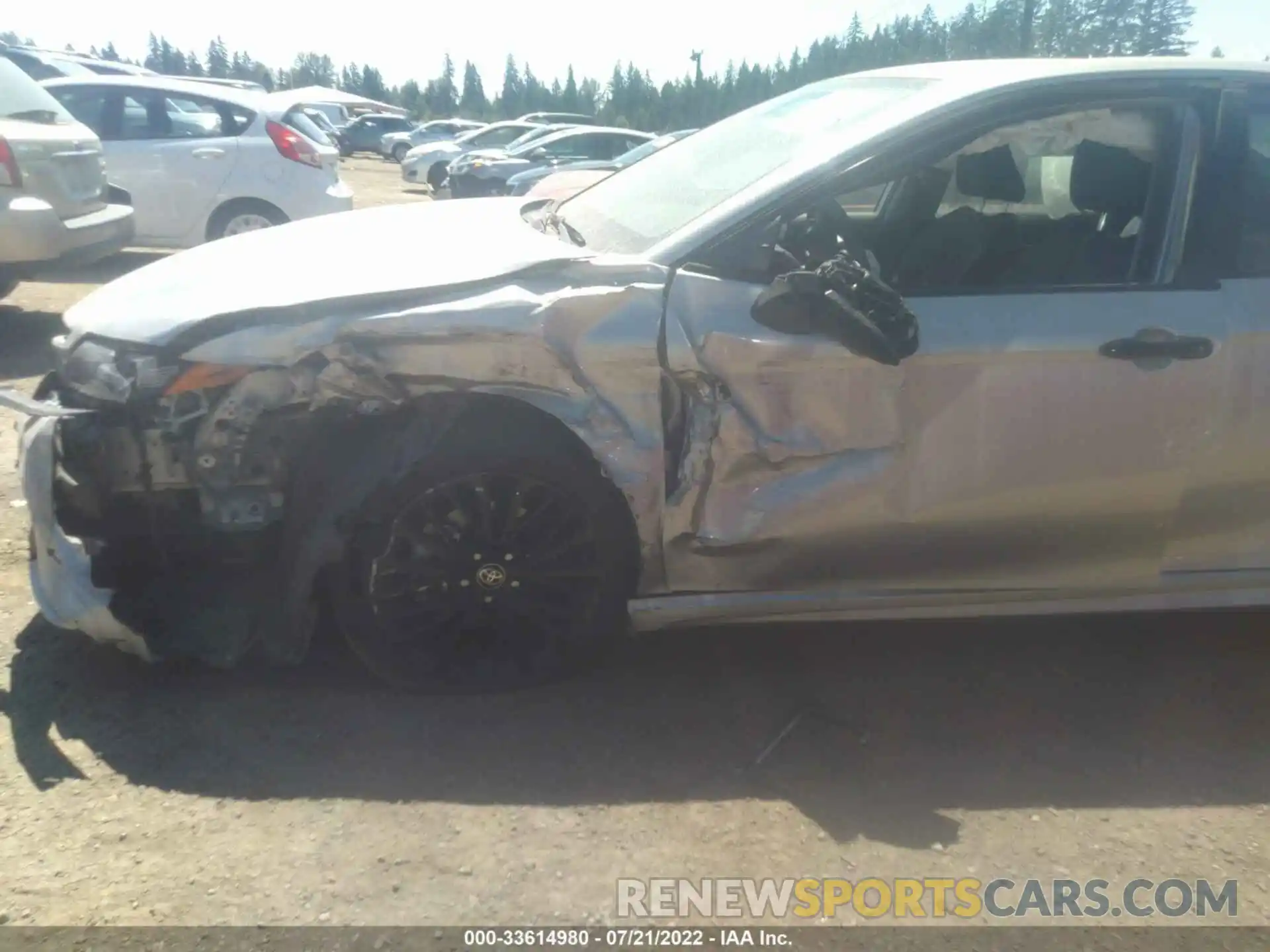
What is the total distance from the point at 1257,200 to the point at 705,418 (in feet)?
5.53

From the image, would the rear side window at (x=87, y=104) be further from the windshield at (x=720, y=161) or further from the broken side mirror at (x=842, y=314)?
the broken side mirror at (x=842, y=314)

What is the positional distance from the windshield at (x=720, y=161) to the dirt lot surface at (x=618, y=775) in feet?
4.26

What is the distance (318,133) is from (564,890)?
918 centimetres

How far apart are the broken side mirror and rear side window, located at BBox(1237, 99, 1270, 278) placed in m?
1.01

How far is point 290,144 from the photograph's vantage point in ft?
31.2

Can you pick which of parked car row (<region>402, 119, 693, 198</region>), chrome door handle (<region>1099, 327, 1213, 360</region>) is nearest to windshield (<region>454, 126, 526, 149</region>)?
parked car row (<region>402, 119, 693, 198</region>)

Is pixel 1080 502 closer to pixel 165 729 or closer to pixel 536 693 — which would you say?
pixel 536 693

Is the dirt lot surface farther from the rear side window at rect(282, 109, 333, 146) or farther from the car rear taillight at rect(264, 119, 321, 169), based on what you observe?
the rear side window at rect(282, 109, 333, 146)

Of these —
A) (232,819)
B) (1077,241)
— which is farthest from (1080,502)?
(232,819)

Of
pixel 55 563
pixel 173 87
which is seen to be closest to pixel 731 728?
pixel 55 563

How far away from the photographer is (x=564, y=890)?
2414mm

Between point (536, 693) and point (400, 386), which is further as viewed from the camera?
point (536, 693)

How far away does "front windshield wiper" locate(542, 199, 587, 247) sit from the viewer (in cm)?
343

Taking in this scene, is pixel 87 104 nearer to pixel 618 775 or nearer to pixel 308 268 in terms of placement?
pixel 308 268
